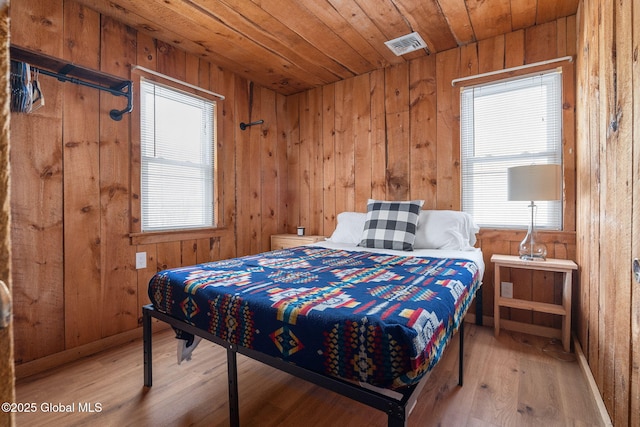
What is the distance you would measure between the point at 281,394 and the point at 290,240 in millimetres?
1896

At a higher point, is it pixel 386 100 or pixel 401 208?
pixel 386 100

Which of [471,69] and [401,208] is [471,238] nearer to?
[401,208]

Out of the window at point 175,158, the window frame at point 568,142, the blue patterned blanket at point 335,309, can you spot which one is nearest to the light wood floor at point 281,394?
A: the blue patterned blanket at point 335,309

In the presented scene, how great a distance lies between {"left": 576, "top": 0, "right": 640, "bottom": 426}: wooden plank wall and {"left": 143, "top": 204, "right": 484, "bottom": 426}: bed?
562 mm

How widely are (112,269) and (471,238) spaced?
2781 millimetres

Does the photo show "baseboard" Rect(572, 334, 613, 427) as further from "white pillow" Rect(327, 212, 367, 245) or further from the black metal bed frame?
"white pillow" Rect(327, 212, 367, 245)

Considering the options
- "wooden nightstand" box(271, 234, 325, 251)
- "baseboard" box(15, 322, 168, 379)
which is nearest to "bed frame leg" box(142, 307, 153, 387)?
"baseboard" box(15, 322, 168, 379)

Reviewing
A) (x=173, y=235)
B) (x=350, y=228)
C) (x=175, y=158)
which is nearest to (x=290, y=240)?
(x=350, y=228)

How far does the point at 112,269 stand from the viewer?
2.36 metres

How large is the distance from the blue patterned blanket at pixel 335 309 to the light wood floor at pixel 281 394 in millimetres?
490

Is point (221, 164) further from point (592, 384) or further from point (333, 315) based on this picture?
point (592, 384)

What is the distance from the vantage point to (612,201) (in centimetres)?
137

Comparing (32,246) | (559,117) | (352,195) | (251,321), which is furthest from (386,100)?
(32,246)

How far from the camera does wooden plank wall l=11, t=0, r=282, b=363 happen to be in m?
1.96
